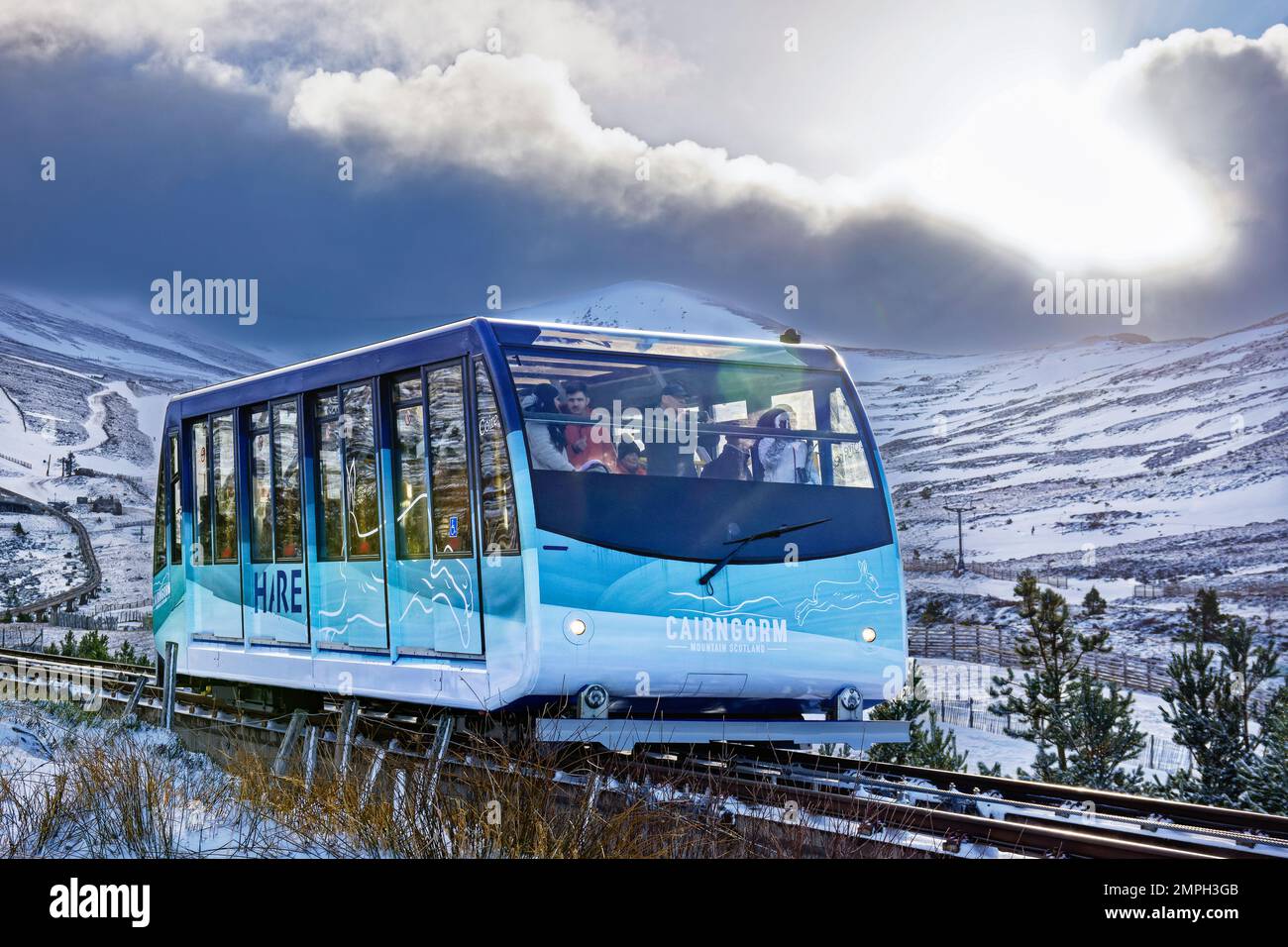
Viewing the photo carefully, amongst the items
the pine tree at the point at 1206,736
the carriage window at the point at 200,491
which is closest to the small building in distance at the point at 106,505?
the pine tree at the point at 1206,736

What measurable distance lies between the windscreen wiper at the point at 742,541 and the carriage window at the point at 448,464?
1.61m

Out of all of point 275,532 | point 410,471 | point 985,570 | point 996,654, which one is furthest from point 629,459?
point 985,570

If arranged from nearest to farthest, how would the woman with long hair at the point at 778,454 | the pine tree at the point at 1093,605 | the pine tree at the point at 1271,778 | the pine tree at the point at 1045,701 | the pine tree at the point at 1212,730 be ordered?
1. the woman with long hair at the point at 778,454
2. the pine tree at the point at 1271,778
3. the pine tree at the point at 1212,730
4. the pine tree at the point at 1045,701
5. the pine tree at the point at 1093,605

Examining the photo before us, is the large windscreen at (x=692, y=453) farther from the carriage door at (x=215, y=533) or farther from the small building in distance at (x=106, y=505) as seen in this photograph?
the small building in distance at (x=106, y=505)

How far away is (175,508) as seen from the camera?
15.2m

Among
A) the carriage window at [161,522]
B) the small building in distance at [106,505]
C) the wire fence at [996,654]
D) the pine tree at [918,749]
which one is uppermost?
the small building in distance at [106,505]

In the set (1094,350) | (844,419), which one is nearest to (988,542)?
(1094,350)

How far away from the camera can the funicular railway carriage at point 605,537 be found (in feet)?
32.1

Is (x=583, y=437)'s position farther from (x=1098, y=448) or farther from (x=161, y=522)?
(x=1098, y=448)

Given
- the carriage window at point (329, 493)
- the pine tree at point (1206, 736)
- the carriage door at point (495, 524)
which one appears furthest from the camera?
the pine tree at point (1206, 736)
